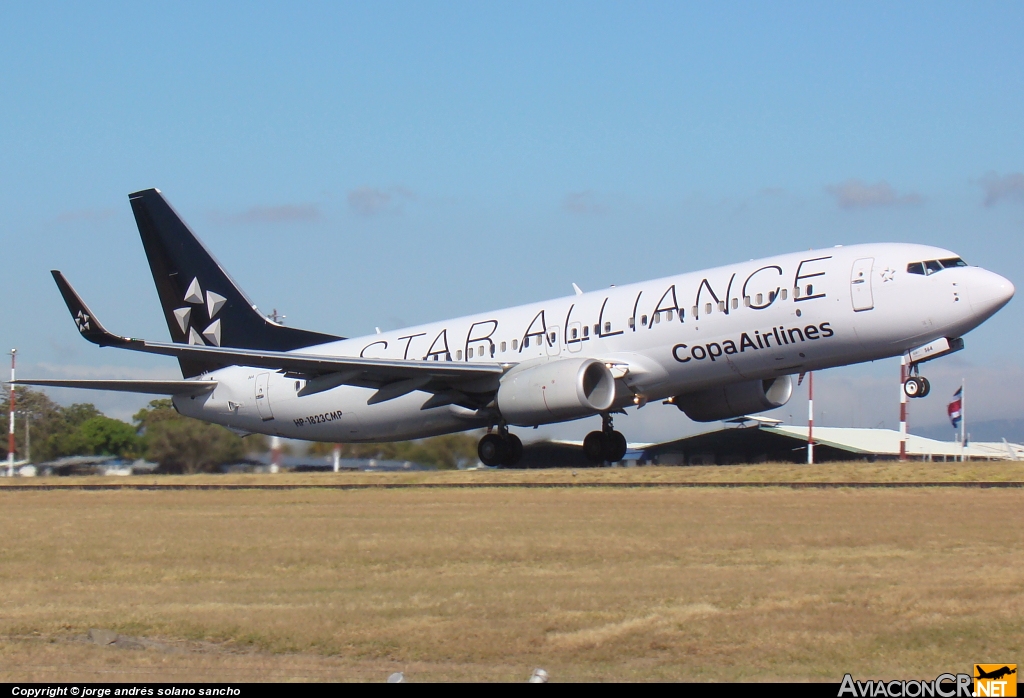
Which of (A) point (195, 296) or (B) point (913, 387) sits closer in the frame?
(B) point (913, 387)

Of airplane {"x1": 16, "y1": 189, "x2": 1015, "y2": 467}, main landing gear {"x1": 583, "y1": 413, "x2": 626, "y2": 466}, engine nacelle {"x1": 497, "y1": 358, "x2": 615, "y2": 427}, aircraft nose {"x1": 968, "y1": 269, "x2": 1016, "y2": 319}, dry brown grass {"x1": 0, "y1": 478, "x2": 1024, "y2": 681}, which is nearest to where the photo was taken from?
dry brown grass {"x1": 0, "y1": 478, "x2": 1024, "y2": 681}

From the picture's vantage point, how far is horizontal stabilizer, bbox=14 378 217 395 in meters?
26.2

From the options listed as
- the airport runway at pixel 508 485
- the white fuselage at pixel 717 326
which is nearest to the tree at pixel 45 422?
the airport runway at pixel 508 485

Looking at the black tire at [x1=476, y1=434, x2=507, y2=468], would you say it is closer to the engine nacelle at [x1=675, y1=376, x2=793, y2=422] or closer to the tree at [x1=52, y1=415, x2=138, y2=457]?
the engine nacelle at [x1=675, y1=376, x2=793, y2=422]

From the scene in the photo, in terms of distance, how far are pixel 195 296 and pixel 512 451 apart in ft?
36.6

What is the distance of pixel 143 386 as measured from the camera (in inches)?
1125

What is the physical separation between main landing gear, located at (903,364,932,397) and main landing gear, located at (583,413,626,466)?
754 centimetres

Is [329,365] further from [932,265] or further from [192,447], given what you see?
[932,265]

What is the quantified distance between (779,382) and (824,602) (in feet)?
51.4

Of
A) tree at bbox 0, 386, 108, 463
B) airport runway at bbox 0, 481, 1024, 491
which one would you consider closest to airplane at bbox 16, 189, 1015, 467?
airport runway at bbox 0, 481, 1024, 491

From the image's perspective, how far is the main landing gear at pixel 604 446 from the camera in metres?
27.2

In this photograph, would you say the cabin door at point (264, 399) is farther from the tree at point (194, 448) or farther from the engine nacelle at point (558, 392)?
the engine nacelle at point (558, 392)

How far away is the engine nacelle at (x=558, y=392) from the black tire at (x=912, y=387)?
230 inches

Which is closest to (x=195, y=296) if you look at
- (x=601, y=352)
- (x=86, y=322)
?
(x=86, y=322)
